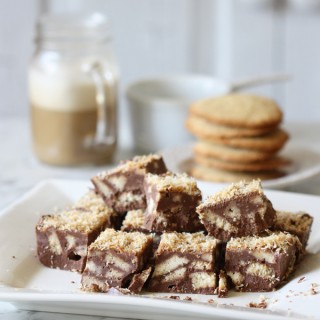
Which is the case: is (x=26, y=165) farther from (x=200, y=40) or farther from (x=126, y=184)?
(x=200, y=40)

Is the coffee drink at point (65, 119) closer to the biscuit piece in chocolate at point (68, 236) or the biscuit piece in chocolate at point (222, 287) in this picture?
the biscuit piece in chocolate at point (68, 236)

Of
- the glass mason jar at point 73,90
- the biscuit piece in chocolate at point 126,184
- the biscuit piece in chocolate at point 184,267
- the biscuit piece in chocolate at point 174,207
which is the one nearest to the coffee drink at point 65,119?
the glass mason jar at point 73,90

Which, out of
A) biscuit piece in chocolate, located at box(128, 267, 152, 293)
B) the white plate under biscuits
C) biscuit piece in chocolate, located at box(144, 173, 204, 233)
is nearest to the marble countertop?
the white plate under biscuits

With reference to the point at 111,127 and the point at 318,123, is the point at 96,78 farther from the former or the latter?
the point at 318,123

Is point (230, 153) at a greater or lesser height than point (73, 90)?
lesser

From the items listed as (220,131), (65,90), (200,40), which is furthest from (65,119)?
(200,40)
